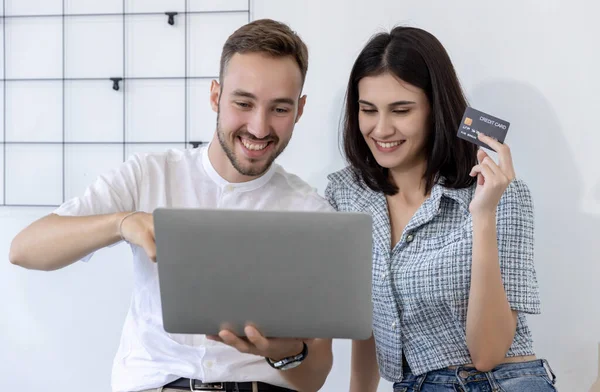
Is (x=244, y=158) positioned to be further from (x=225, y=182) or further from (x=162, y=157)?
(x=162, y=157)

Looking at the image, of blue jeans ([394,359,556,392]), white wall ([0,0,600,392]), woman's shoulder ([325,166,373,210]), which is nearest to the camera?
blue jeans ([394,359,556,392])

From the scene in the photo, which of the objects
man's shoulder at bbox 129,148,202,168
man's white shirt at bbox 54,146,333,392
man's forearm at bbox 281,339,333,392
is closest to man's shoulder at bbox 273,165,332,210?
man's white shirt at bbox 54,146,333,392

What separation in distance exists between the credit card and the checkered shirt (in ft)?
0.49

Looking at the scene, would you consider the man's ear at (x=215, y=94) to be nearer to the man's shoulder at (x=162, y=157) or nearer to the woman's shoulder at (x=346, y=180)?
the man's shoulder at (x=162, y=157)

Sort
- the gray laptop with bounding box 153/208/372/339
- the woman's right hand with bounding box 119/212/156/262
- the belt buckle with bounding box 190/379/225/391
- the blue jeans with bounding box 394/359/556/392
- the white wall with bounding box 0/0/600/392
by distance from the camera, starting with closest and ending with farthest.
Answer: the gray laptop with bounding box 153/208/372/339, the woman's right hand with bounding box 119/212/156/262, the belt buckle with bounding box 190/379/225/391, the blue jeans with bounding box 394/359/556/392, the white wall with bounding box 0/0/600/392

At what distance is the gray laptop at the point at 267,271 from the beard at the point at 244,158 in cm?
48

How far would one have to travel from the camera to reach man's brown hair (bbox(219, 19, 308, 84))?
1425 millimetres

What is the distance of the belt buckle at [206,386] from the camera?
1352 mm

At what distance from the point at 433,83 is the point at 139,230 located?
827 mm

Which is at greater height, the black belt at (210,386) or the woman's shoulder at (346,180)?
the woman's shoulder at (346,180)

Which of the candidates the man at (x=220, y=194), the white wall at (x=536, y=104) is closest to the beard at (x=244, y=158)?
the man at (x=220, y=194)

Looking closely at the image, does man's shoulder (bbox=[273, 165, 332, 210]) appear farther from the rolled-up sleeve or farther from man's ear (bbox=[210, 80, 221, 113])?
the rolled-up sleeve

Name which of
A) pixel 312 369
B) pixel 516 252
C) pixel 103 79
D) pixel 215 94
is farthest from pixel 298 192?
pixel 103 79

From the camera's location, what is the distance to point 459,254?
1.47 meters
